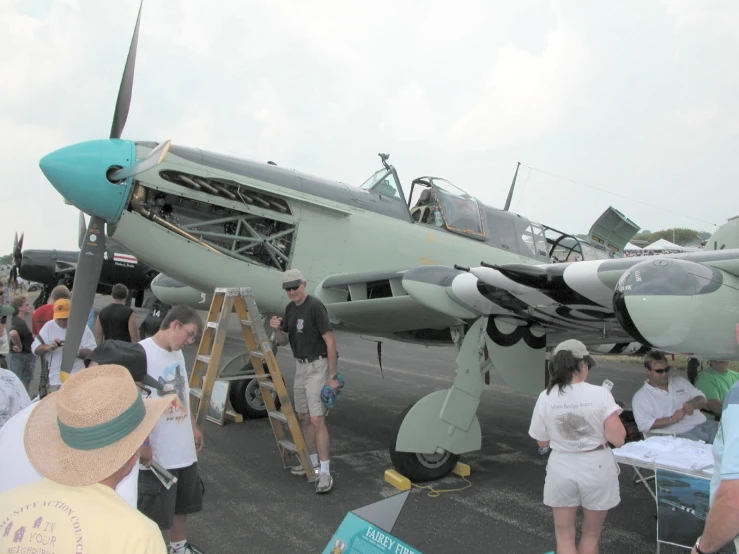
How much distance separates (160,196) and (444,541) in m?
3.86

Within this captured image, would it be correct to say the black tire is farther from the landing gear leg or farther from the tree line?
the tree line

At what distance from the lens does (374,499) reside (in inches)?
160

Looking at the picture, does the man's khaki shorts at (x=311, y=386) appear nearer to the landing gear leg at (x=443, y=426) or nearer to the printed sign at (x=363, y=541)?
the landing gear leg at (x=443, y=426)

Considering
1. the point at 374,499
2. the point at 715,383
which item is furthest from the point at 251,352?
the point at 715,383

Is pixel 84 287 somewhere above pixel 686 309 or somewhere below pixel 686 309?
below

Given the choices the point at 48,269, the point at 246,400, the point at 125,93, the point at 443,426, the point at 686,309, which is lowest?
the point at 48,269

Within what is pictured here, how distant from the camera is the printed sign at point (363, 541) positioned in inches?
76.0

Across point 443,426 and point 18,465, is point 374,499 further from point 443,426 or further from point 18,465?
point 18,465

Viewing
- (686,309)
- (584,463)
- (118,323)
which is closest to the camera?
(686,309)

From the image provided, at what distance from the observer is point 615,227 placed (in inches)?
331

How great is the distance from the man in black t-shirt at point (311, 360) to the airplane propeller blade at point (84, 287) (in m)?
1.96

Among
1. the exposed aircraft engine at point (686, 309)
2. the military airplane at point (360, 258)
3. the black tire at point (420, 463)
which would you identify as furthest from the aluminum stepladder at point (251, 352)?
the exposed aircraft engine at point (686, 309)

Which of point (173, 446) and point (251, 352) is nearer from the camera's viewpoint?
point (173, 446)

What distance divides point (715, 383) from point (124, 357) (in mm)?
4868
